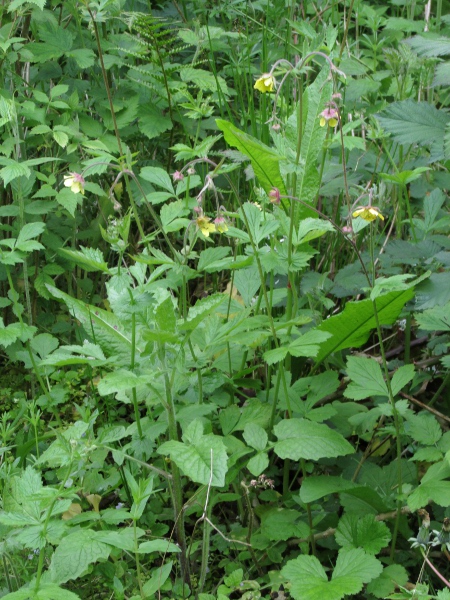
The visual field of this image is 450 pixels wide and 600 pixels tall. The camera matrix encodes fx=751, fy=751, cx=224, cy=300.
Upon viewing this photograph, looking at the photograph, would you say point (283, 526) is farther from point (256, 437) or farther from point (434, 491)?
point (434, 491)

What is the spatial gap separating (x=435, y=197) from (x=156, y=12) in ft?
6.31

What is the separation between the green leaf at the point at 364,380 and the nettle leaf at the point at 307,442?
4.1 inches

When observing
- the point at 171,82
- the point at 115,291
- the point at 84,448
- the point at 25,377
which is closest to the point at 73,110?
the point at 171,82

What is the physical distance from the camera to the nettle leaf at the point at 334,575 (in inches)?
58.9

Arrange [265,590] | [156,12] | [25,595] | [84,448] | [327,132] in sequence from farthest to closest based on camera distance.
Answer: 1. [156,12]
2. [327,132]
3. [265,590]
4. [84,448]
5. [25,595]

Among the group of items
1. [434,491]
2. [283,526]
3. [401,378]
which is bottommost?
[283,526]

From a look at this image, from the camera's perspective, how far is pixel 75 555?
4.99 ft

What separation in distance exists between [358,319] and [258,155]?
1.64ft

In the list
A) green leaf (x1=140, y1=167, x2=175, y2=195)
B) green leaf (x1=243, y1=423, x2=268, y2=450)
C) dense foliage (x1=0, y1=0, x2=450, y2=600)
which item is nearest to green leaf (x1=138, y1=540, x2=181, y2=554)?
dense foliage (x1=0, y1=0, x2=450, y2=600)

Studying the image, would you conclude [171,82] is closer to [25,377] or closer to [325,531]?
[25,377]

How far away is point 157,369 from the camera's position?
1708 millimetres

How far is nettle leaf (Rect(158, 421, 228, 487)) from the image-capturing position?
1.49 m

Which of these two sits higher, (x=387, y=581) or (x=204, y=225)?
(x=204, y=225)

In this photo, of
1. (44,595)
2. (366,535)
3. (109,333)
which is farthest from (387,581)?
(109,333)
